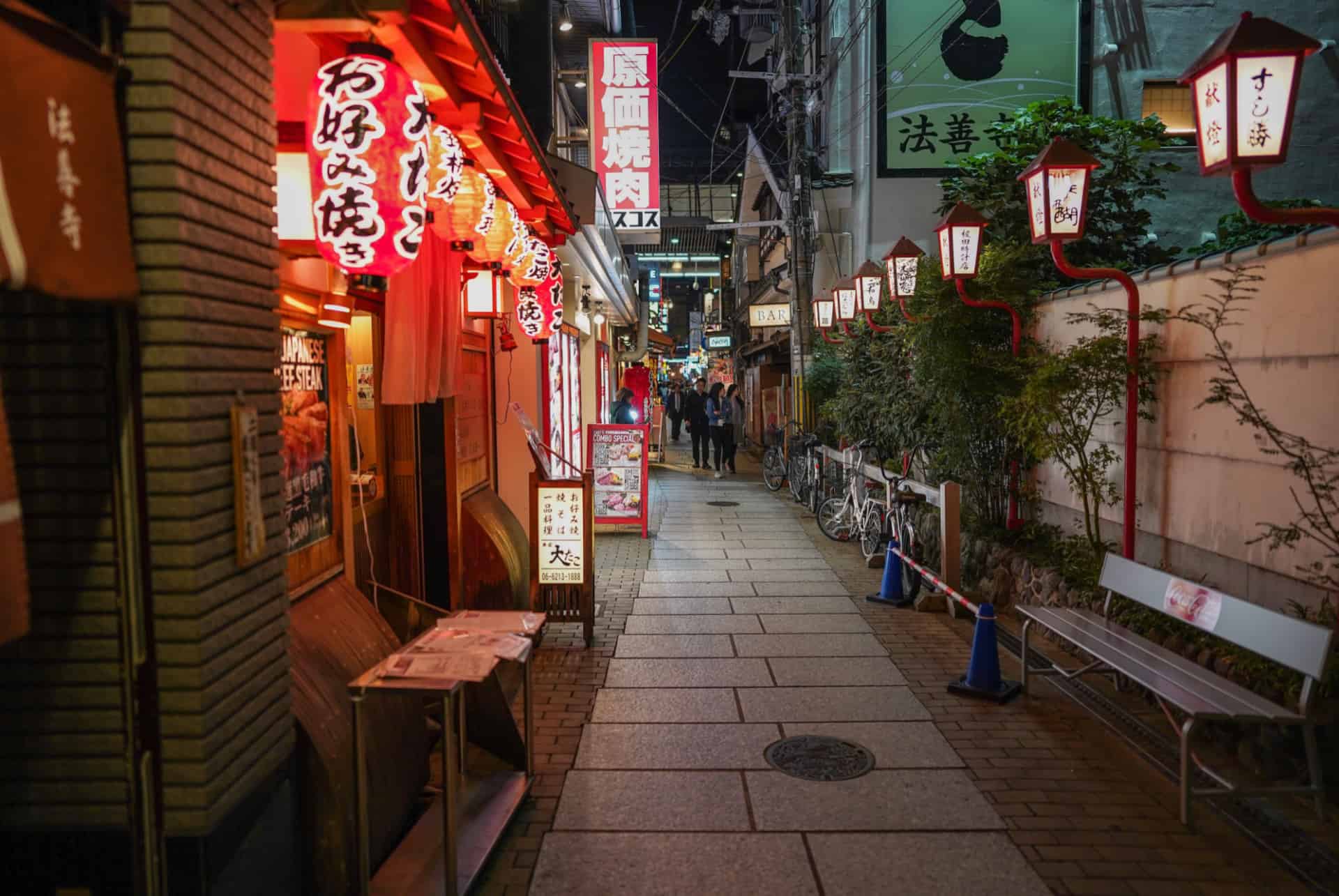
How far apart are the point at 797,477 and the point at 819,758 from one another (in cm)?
1382

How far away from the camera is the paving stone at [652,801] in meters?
5.39

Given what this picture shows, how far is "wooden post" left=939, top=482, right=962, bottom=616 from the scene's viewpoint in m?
9.99

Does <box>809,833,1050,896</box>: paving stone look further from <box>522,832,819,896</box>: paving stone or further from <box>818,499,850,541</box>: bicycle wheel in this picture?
<box>818,499,850,541</box>: bicycle wheel

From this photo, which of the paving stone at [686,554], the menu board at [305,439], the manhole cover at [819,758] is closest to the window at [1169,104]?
the paving stone at [686,554]

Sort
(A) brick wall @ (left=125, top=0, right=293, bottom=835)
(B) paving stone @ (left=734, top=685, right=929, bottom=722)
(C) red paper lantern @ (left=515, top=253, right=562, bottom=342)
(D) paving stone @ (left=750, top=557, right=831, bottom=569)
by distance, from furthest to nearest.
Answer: (D) paving stone @ (left=750, top=557, right=831, bottom=569) → (C) red paper lantern @ (left=515, top=253, right=562, bottom=342) → (B) paving stone @ (left=734, top=685, right=929, bottom=722) → (A) brick wall @ (left=125, top=0, right=293, bottom=835)

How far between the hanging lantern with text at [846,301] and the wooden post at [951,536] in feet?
21.2

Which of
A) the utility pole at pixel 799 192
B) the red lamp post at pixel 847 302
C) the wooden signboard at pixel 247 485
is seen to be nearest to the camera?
the wooden signboard at pixel 247 485

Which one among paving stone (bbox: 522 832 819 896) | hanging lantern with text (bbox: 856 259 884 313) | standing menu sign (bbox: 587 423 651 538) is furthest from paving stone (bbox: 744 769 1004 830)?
hanging lantern with text (bbox: 856 259 884 313)

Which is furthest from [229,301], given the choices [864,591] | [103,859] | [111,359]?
[864,591]

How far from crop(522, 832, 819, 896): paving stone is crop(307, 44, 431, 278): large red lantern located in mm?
3461

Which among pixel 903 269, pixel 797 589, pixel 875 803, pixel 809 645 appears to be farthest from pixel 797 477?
pixel 875 803

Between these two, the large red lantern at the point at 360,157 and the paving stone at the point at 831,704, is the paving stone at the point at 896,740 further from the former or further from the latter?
the large red lantern at the point at 360,157

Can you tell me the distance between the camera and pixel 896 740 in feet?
21.7

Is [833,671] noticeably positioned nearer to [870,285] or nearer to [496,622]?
[496,622]
